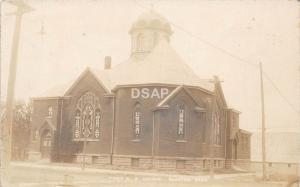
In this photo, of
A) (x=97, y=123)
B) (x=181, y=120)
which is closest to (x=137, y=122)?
(x=181, y=120)

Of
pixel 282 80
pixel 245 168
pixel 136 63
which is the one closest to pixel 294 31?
pixel 282 80

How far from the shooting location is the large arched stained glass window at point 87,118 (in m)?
31.7

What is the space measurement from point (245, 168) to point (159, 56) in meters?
14.4

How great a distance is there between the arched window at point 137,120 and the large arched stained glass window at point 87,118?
3.09 m

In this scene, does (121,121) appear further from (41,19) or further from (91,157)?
(41,19)

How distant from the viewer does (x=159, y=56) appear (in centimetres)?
3081

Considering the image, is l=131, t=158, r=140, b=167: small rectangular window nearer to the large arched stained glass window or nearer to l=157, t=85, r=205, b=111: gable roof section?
the large arched stained glass window

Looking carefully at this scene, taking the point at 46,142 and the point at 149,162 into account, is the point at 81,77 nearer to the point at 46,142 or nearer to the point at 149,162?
the point at 46,142

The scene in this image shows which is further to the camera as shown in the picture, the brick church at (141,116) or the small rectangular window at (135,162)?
the small rectangular window at (135,162)

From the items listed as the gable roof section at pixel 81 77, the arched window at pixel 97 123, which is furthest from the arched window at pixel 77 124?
the gable roof section at pixel 81 77

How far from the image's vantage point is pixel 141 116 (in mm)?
29672

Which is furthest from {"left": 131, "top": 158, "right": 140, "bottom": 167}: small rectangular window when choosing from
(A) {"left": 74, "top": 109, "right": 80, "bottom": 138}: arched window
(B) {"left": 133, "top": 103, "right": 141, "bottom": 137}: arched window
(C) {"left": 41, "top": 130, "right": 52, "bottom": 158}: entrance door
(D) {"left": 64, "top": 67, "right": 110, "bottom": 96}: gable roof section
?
(C) {"left": 41, "top": 130, "right": 52, "bottom": 158}: entrance door

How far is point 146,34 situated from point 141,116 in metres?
8.65

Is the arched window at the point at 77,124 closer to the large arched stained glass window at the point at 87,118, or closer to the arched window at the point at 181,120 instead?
the large arched stained glass window at the point at 87,118
